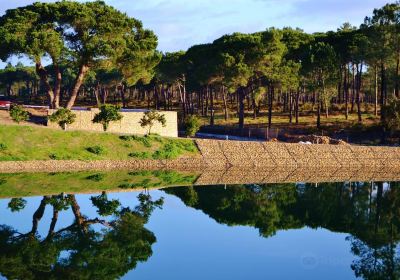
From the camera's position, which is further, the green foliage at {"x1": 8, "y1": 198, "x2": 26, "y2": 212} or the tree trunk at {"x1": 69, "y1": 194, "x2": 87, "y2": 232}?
the green foliage at {"x1": 8, "y1": 198, "x2": 26, "y2": 212}

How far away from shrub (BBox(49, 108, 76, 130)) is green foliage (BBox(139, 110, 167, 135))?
26.8ft

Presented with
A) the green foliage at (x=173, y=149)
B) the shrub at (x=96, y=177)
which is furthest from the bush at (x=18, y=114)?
the green foliage at (x=173, y=149)

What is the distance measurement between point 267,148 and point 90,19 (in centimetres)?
2558

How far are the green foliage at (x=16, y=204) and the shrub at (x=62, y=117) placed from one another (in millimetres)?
22131

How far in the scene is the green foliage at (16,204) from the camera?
33312 millimetres

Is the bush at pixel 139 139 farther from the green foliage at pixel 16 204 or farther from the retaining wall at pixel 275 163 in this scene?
the green foliage at pixel 16 204

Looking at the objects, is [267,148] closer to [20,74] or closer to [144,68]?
[144,68]

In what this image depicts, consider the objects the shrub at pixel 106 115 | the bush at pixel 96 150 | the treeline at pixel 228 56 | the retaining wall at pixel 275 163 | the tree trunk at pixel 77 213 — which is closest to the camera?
the tree trunk at pixel 77 213

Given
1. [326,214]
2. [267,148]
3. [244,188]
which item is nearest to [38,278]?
[326,214]

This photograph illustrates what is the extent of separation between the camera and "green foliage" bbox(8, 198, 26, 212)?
33312 mm

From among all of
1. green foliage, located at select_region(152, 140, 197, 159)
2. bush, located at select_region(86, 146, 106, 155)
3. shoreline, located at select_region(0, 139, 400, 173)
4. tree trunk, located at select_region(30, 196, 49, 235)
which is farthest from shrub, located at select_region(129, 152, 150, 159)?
tree trunk, located at select_region(30, 196, 49, 235)

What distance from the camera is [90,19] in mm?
63562

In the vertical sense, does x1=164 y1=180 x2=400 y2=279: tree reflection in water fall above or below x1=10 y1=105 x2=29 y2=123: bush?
below

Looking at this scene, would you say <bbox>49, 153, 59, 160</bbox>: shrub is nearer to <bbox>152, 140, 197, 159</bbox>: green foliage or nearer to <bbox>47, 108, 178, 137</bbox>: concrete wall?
<bbox>47, 108, 178, 137</bbox>: concrete wall
